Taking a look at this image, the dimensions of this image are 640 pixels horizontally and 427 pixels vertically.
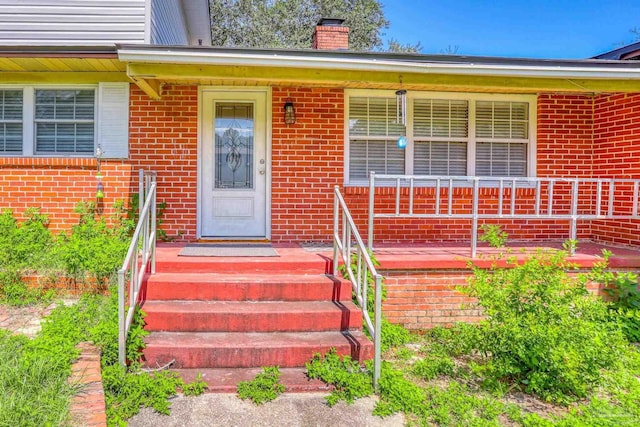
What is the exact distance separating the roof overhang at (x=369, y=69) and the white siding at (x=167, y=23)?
1801 mm

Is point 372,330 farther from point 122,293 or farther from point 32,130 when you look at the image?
point 32,130

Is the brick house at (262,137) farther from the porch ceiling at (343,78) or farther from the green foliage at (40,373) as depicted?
the green foliage at (40,373)

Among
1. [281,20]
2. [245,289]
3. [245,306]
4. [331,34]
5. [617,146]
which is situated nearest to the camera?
[245,306]

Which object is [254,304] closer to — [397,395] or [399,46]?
[397,395]

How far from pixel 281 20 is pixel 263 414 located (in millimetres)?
25493

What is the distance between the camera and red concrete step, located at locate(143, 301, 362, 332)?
162 inches

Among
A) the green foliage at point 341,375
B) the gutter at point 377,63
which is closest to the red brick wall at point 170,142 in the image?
the gutter at point 377,63

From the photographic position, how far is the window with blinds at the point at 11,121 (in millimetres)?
6477

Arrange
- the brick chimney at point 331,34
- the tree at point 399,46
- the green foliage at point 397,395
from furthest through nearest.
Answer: the tree at point 399,46 → the brick chimney at point 331,34 → the green foliage at point 397,395

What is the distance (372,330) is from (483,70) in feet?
11.7

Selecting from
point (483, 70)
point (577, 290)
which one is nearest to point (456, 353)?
point (577, 290)

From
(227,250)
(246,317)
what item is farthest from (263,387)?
(227,250)

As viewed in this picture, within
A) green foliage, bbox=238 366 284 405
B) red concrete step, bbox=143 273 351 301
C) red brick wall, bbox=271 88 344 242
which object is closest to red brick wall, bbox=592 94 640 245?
red brick wall, bbox=271 88 344 242

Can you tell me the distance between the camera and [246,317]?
164 inches
